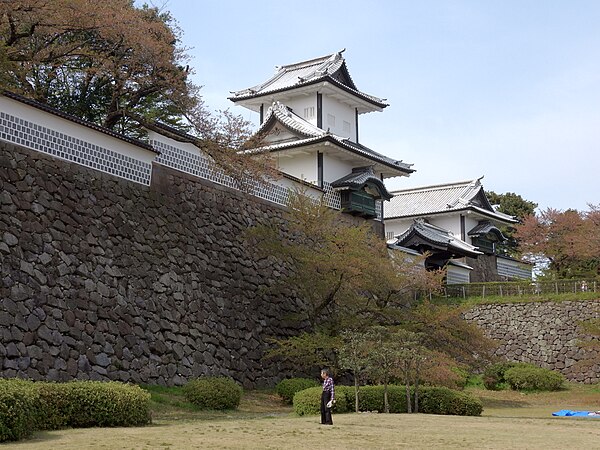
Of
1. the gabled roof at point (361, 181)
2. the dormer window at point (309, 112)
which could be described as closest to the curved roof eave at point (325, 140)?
the gabled roof at point (361, 181)

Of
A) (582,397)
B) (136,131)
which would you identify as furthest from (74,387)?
(582,397)

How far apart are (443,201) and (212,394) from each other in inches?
1277

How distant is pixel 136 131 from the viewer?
28.5 meters

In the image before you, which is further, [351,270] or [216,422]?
[351,270]

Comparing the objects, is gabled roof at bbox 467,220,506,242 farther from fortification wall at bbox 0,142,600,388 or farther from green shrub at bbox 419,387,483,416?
green shrub at bbox 419,387,483,416

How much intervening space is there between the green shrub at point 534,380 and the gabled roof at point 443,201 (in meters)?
16.8

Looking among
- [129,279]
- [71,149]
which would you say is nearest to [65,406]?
[129,279]

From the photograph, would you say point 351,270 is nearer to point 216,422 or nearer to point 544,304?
point 216,422

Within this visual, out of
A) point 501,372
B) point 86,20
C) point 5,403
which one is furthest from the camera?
point 501,372

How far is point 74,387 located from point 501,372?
2268cm

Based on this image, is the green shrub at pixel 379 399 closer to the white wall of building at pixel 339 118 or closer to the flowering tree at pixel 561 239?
the white wall of building at pixel 339 118

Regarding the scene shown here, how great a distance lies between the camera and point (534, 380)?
30.1m

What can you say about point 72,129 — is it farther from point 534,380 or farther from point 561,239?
point 561,239

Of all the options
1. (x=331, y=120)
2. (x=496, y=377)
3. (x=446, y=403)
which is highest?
(x=331, y=120)
